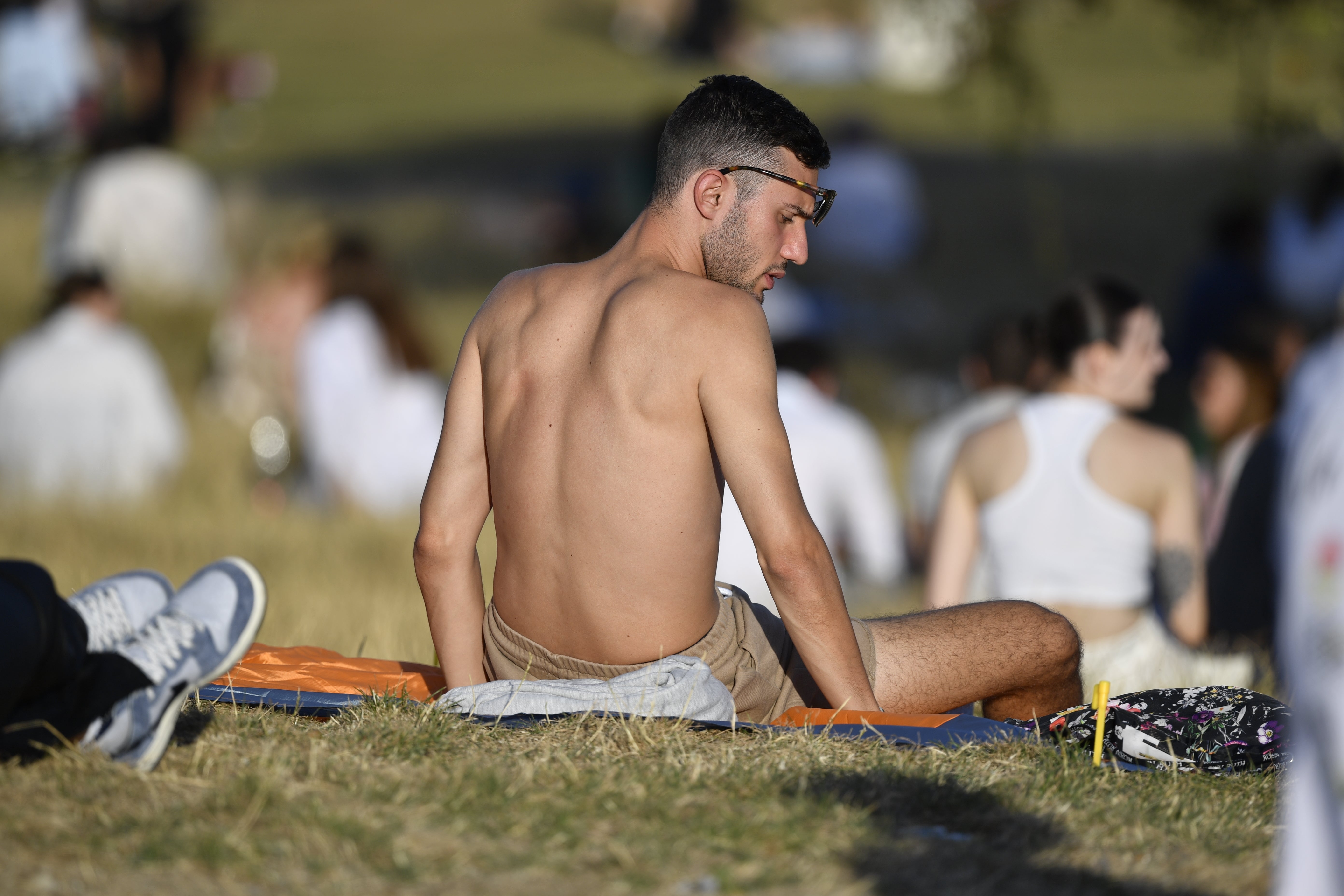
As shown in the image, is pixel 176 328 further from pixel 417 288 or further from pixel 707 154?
pixel 707 154

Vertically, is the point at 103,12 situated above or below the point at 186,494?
above

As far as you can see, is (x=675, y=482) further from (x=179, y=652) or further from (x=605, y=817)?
(x=179, y=652)

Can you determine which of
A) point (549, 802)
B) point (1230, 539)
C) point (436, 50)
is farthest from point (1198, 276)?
point (436, 50)

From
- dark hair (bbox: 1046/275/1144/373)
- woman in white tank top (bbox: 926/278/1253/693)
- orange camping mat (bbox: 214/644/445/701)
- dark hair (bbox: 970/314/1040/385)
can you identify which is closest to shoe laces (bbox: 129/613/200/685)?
orange camping mat (bbox: 214/644/445/701)

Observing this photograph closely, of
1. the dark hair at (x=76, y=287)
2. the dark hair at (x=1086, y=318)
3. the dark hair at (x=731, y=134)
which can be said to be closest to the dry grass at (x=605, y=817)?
the dark hair at (x=731, y=134)

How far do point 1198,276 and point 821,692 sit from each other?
9347mm

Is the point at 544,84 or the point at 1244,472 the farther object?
the point at 544,84

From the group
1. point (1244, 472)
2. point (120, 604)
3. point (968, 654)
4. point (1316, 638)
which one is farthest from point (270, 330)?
point (1316, 638)

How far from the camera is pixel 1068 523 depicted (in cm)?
504

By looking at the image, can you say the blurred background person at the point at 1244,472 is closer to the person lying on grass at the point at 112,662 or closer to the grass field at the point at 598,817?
the grass field at the point at 598,817

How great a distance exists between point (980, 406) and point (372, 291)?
3942mm

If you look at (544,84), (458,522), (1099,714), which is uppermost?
(544,84)

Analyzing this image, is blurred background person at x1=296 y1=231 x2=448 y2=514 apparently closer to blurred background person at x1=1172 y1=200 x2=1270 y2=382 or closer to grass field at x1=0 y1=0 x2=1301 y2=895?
grass field at x1=0 y1=0 x2=1301 y2=895

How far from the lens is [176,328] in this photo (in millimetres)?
14289
